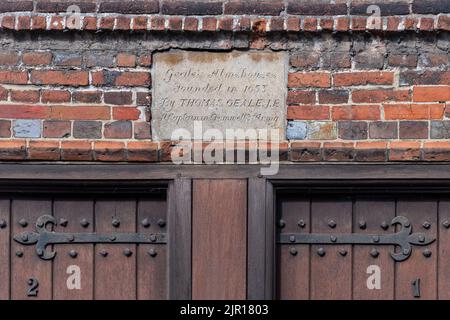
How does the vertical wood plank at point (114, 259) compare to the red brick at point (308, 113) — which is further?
the vertical wood plank at point (114, 259)

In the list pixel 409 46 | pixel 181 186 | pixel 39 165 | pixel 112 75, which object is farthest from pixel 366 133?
pixel 39 165

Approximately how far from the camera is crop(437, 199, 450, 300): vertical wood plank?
14.5ft

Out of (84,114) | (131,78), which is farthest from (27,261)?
(131,78)

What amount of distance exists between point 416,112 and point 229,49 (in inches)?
34.2

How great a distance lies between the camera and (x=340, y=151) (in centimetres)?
432

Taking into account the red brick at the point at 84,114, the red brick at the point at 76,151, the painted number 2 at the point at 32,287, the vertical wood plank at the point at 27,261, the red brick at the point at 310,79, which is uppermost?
the red brick at the point at 310,79

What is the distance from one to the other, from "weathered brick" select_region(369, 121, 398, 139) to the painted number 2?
1645 mm

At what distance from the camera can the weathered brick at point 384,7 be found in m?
4.32

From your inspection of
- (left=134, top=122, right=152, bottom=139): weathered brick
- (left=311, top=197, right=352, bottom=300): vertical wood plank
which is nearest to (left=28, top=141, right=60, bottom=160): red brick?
(left=134, top=122, right=152, bottom=139): weathered brick

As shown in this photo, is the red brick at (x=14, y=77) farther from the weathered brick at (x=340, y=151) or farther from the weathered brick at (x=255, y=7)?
the weathered brick at (x=340, y=151)

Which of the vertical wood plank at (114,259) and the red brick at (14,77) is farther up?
the red brick at (14,77)

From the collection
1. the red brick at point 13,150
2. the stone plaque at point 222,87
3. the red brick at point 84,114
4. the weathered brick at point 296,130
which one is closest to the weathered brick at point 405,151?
the weathered brick at point 296,130

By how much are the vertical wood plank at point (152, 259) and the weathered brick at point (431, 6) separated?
1.42m
